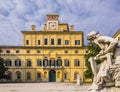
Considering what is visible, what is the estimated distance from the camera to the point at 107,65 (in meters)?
8.76

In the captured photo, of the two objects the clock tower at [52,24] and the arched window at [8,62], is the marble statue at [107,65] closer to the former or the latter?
the arched window at [8,62]

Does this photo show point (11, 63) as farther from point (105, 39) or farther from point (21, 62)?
point (105, 39)

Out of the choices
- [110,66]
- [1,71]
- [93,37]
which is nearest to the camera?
[110,66]

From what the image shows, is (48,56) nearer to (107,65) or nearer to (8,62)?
(8,62)

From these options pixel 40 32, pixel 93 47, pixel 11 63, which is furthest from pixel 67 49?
pixel 93 47

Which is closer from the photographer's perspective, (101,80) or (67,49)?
(101,80)

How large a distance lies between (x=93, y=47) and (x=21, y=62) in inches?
1123

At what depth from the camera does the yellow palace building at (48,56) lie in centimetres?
6975

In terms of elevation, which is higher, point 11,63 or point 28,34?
point 28,34

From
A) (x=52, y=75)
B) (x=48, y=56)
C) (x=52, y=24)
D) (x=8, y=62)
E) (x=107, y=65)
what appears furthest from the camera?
(x=52, y=24)

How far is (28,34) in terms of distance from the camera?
235 ft

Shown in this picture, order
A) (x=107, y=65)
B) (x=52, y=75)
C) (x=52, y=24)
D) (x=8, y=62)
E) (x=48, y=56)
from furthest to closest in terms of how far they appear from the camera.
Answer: (x=52, y=24)
(x=48, y=56)
(x=8, y=62)
(x=52, y=75)
(x=107, y=65)

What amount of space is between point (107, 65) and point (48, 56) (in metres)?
62.2

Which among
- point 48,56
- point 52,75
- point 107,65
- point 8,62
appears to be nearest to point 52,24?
point 48,56
